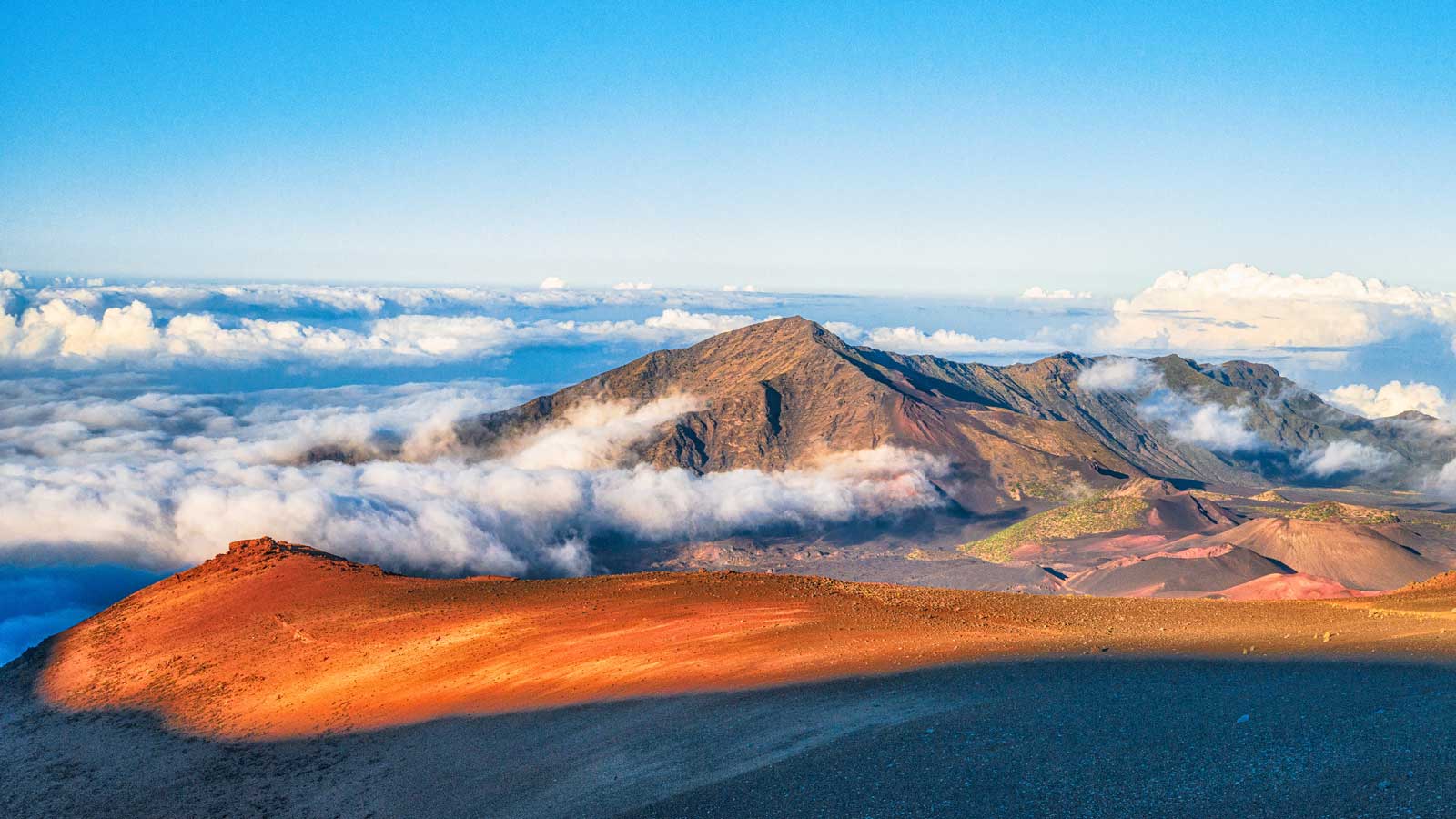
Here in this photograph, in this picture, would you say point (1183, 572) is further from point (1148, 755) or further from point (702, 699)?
point (1148, 755)

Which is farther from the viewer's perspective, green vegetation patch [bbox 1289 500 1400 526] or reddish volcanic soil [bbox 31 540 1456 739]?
green vegetation patch [bbox 1289 500 1400 526]

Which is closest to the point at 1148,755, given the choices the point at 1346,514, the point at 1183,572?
the point at 1183,572

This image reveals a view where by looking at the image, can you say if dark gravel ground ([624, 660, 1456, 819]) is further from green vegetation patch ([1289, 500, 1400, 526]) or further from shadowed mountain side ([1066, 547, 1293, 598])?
green vegetation patch ([1289, 500, 1400, 526])

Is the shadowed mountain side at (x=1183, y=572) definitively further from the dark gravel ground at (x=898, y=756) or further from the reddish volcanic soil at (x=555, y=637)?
the dark gravel ground at (x=898, y=756)

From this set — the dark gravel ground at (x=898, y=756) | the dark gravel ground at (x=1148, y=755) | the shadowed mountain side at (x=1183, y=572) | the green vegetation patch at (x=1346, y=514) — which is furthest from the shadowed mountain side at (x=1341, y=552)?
the dark gravel ground at (x=898, y=756)

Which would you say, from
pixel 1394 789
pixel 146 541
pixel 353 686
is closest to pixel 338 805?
pixel 353 686

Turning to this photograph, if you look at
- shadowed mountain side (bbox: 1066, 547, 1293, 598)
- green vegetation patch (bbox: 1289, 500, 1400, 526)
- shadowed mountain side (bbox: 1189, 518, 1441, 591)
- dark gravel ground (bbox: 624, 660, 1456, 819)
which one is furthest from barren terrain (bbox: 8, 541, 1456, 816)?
green vegetation patch (bbox: 1289, 500, 1400, 526)
